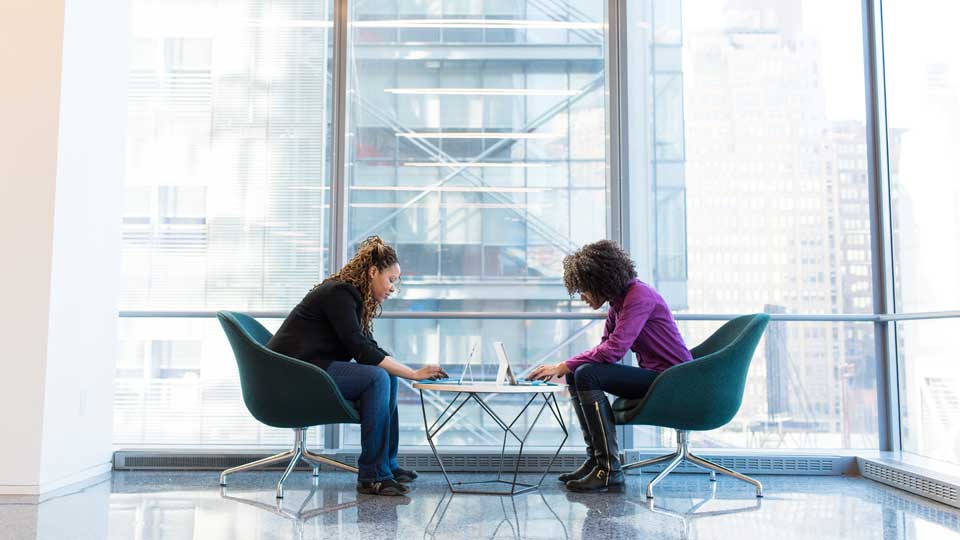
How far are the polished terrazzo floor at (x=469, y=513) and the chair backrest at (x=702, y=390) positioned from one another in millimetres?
326

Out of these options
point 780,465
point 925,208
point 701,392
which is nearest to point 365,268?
point 701,392

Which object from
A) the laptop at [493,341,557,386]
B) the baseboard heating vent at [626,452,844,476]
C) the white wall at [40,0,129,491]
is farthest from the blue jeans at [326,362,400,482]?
the baseboard heating vent at [626,452,844,476]

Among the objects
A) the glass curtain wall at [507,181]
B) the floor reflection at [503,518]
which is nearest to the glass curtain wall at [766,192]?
the glass curtain wall at [507,181]

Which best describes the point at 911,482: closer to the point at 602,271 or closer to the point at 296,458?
the point at 602,271

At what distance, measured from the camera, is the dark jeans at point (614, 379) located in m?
3.39

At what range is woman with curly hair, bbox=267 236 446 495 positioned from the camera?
3.28 meters

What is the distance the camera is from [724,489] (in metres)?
3.53

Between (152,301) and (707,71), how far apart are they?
127 inches

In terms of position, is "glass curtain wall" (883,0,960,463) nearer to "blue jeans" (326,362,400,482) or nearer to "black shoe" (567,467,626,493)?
"black shoe" (567,467,626,493)

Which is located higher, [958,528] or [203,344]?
[203,344]

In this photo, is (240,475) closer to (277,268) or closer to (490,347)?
(277,268)

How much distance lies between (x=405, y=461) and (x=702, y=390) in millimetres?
1523

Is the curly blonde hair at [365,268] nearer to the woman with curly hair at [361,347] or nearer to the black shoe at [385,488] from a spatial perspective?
the woman with curly hair at [361,347]

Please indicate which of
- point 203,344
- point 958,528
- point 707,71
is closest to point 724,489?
point 958,528
